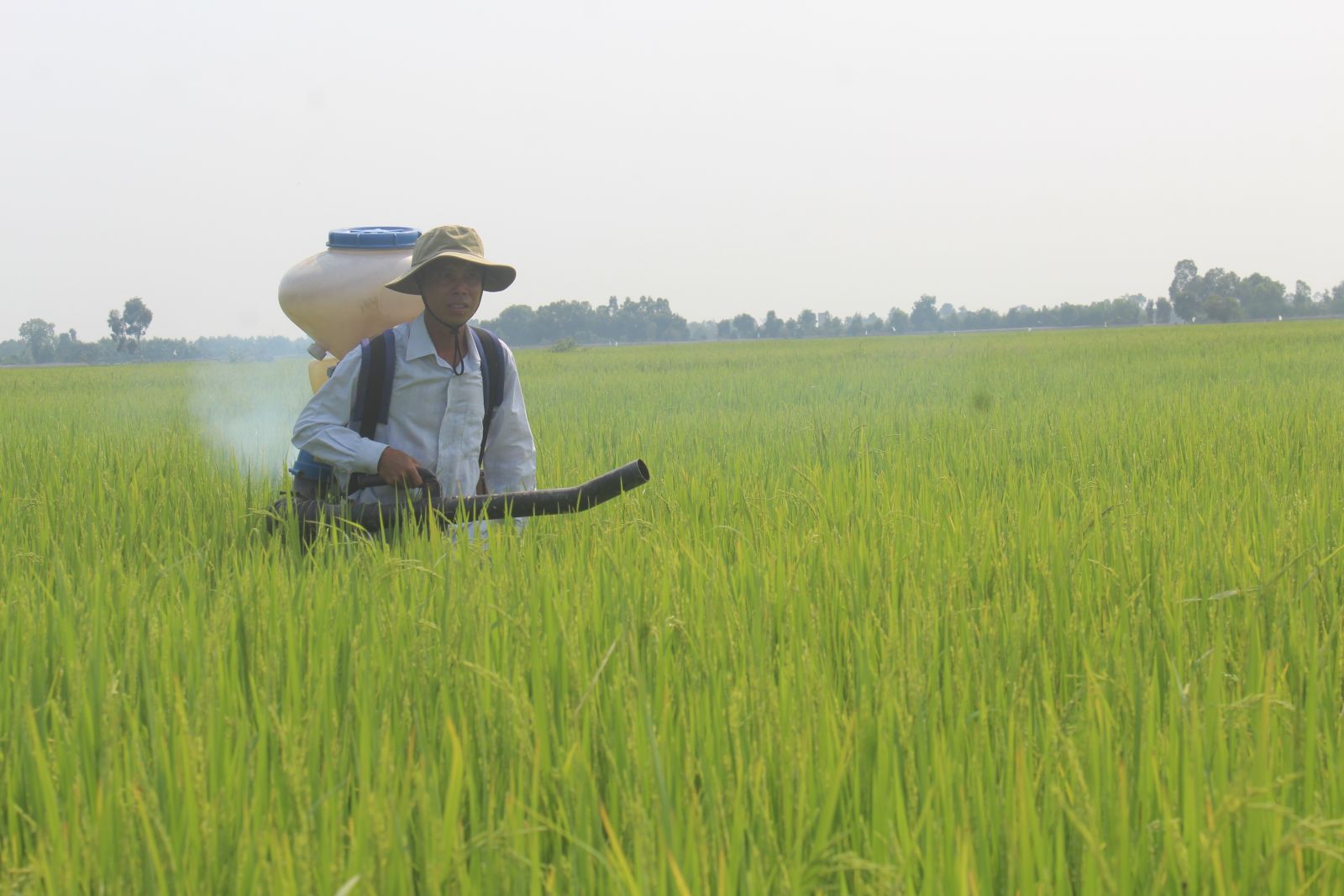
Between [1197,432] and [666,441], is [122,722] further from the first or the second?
[1197,432]

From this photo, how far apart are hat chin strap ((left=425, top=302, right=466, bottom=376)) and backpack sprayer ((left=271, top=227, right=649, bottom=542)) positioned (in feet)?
0.28

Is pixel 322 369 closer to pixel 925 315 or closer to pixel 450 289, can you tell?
pixel 450 289

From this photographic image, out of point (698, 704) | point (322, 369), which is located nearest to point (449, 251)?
point (322, 369)

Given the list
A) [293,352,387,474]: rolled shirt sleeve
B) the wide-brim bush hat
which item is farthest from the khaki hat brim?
[293,352,387,474]: rolled shirt sleeve

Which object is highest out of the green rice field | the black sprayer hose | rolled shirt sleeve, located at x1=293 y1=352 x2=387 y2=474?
rolled shirt sleeve, located at x1=293 y1=352 x2=387 y2=474

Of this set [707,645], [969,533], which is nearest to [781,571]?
[707,645]

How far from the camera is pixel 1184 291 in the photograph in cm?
11894

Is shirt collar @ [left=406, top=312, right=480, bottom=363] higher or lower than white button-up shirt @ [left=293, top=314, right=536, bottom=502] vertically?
higher

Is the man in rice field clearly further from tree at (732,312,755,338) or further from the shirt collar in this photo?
tree at (732,312,755,338)

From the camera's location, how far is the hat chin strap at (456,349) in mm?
3084

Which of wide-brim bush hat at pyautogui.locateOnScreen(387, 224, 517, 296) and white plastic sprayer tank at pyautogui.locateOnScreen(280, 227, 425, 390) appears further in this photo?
white plastic sprayer tank at pyautogui.locateOnScreen(280, 227, 425, 390)

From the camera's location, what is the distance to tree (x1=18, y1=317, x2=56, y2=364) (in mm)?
108562

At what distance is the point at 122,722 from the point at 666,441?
4.58 metres

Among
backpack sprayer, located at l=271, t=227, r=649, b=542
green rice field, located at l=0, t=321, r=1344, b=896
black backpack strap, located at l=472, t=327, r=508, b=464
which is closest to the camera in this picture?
green rice field, located at l=0, t=321, r=1344, b=896
